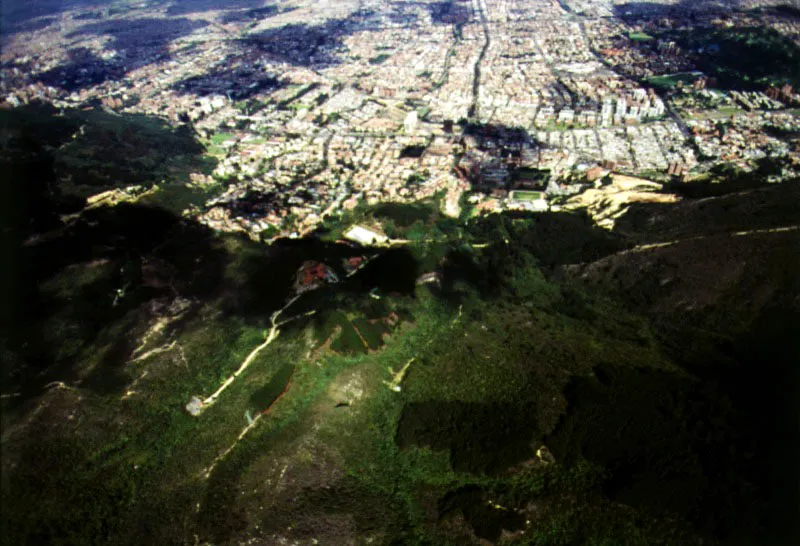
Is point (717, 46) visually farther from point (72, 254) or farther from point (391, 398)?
point (72, 254)

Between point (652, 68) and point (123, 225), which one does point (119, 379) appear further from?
point (652, 68)

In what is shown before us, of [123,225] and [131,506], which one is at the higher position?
[123,225]

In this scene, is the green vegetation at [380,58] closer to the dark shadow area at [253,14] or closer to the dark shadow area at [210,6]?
the dark shadow area at [253,14]

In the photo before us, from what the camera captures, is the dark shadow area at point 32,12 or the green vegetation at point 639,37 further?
the green vegetation at point 639,37

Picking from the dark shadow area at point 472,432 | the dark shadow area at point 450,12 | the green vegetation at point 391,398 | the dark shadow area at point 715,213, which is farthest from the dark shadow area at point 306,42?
the dark shadow area at point 472,432

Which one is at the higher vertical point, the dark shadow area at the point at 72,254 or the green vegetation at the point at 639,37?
the green vegetation at the point at 639,37

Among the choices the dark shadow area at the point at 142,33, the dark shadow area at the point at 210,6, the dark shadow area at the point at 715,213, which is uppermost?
the dark shadow area at the point at 210,6

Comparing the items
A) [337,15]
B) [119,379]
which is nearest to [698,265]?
[119,379]

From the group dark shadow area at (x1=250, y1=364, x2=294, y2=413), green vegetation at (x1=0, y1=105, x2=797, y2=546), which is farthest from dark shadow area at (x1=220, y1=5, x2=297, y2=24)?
dark shadow area at (x1=250, y1=364, x2=294, y2=413)

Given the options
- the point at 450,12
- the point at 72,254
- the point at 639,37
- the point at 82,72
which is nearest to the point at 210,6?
the point at 82,72
